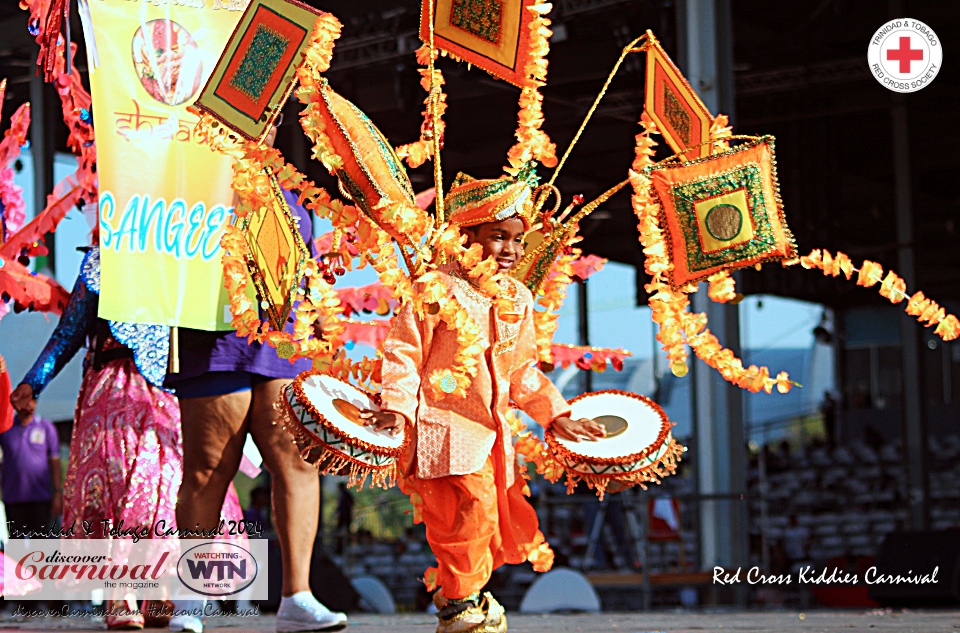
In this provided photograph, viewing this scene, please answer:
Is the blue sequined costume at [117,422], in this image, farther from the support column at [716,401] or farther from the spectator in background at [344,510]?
the spectator in background at [344,510]

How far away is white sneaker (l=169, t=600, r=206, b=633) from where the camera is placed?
12.3 ft

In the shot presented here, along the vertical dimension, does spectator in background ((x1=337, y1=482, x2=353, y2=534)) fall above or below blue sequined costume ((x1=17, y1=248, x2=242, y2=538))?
below

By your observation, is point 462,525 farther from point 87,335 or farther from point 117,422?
point 87,335

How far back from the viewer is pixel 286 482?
3.67 m

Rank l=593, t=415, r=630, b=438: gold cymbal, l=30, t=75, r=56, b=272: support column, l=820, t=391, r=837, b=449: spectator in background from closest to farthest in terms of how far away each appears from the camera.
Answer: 1. l=593, t=415, r=630, b=438: gold cymbal
2. l=30, t=75, r=56, b=272: support column
3. l=820, t=391, r=837, b=449: spectator in background

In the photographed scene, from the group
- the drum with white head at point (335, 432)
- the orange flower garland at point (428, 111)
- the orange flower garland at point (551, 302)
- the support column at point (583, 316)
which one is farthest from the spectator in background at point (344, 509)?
the drum with white head at point (335, 432)

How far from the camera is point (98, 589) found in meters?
3.95

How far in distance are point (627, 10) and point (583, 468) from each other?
6.28m

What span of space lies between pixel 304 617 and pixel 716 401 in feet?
16.1

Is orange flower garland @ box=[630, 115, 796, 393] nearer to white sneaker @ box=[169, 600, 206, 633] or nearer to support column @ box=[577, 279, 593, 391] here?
white sneaker @ box=[169, 600, 206, 633]

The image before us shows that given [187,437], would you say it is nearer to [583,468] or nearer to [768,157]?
[583,468]

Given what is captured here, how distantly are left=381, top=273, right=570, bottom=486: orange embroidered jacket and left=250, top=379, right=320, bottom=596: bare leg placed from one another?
0.56 metres

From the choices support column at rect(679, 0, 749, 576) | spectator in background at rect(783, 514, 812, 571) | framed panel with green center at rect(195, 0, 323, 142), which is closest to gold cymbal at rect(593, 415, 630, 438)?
framed panel with green center at rect(195, 0, 323, 142)

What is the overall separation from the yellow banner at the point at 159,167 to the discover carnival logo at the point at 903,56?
4304mm
